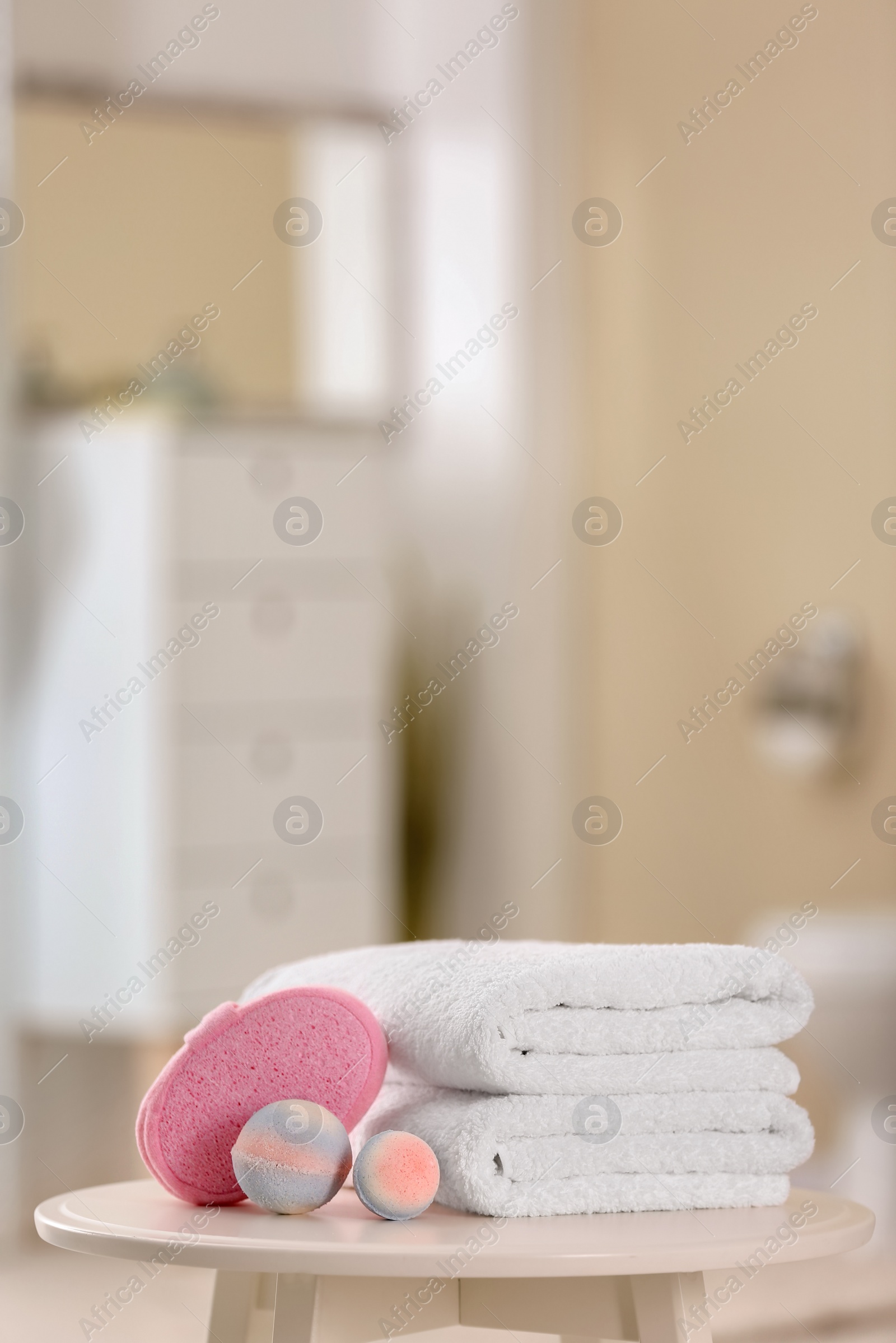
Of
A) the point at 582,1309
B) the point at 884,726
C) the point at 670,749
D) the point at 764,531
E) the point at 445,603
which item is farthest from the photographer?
the point at 445,603

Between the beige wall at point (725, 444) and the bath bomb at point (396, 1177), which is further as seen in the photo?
the beige wall at point (725, 444)

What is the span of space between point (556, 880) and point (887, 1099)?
1.18 metres

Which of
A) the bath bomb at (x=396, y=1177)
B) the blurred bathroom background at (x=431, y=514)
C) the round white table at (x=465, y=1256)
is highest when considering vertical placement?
the blurred bathroom background at (x=431, y=514)

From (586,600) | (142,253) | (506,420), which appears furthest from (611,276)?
(142,253)

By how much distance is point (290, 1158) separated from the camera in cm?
98

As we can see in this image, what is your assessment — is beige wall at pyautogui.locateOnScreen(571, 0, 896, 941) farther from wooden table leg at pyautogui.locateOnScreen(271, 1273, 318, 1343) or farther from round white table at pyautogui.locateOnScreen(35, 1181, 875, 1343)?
wooden table leg at pyautogui.locateOnScreen(271, 1273, 318, 1343)

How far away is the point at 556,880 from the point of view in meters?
3.86

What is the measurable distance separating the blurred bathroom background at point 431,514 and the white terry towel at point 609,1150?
1.57 metres

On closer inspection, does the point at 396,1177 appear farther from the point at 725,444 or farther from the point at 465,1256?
the point at 725,444

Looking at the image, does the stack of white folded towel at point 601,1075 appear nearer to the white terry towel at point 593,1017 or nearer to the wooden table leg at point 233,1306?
the white terry towel at point 593,1017

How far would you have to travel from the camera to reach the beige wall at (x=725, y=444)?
3.10 m

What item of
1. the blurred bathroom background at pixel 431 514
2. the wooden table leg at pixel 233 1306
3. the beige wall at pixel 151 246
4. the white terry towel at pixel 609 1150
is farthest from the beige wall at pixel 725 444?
the wooden table leg at pixel 233 1306

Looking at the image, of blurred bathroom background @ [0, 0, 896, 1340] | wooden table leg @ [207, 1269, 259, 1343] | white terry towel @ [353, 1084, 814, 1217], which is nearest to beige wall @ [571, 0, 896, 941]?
blurred bathroom background @ [0, 0, 896, 1340]

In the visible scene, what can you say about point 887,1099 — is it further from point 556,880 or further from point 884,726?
point 556,880
